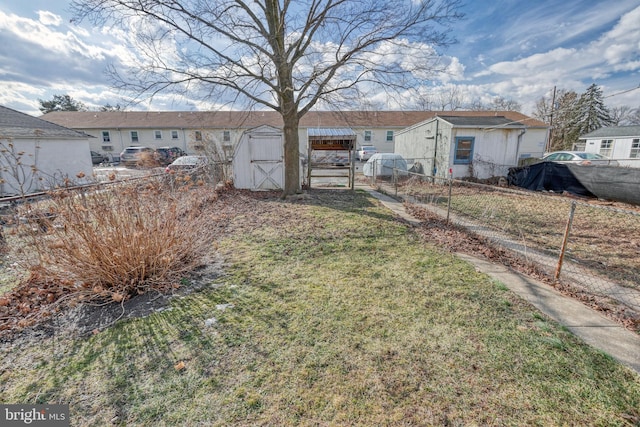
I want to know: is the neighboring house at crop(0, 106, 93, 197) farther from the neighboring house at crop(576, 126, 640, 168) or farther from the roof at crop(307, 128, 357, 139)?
the neighboring house at crop(576, 126, 640, 168)

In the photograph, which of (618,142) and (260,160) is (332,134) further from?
(618,142)

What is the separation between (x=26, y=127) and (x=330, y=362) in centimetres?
2025

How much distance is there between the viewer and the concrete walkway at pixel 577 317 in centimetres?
250

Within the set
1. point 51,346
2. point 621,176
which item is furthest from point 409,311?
point 621,176

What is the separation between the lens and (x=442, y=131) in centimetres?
1460

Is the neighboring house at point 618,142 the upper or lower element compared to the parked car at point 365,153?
upper

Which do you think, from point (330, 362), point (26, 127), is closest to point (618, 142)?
point (330, 362)

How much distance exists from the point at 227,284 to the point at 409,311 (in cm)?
239

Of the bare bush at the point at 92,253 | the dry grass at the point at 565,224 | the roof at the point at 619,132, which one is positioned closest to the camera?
the bare bush at the point at 92,253

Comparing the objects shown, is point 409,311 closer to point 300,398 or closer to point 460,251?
point 300,398

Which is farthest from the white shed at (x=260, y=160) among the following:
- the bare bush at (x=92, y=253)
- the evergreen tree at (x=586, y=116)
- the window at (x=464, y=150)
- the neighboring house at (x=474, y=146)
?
the evergreen tree at (x=586, y=116)

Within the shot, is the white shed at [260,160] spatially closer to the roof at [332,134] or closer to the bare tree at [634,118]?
the roof at [332,134]

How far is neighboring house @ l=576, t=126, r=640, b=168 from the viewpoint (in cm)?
2233

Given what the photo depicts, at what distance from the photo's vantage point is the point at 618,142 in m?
23.7
